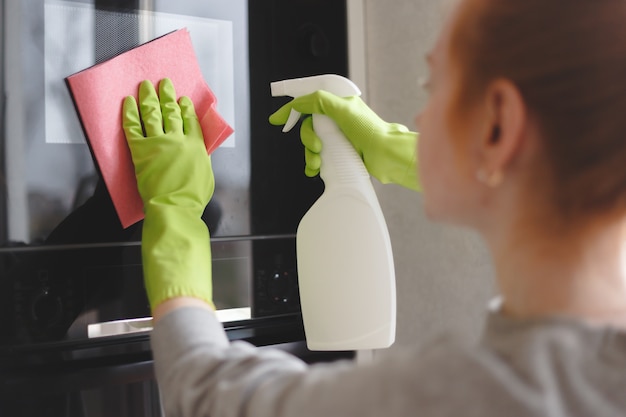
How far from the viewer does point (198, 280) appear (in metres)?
0.67

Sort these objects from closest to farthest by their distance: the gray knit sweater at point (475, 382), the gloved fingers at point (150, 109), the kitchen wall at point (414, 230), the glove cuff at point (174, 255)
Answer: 1. the gray knit sweater at point (475, 382)
2. the glove cuff at point (174, 255)
3. the gloved fingers at point (150, 109)
4. the kitchen wall at point (414, 230)

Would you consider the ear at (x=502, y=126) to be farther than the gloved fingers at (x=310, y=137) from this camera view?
No

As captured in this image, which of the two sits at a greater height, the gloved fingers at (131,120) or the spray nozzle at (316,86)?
the spray nozzle at (316,86)

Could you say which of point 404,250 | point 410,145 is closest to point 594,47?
point 410,145

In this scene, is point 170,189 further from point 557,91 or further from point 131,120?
point 557,91

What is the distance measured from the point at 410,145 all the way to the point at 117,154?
33cm

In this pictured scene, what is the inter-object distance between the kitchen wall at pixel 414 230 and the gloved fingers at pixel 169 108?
347 mm

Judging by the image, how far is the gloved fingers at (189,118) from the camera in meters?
0.78

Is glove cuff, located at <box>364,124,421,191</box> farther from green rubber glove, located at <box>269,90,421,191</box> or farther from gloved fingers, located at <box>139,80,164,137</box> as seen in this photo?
gloved fingers, located at <box>139,80,164,137</box>

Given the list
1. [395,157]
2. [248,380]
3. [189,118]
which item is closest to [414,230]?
[395,157]

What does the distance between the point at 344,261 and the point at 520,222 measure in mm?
→ 329

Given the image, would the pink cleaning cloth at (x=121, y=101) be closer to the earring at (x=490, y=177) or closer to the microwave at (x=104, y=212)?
the microwave at (x=104, y=212)

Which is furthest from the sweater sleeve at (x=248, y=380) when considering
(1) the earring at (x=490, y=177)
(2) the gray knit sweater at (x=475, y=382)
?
(1) the earring at (x=490, y=177)

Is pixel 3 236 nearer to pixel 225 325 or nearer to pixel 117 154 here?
pixel 117 154
